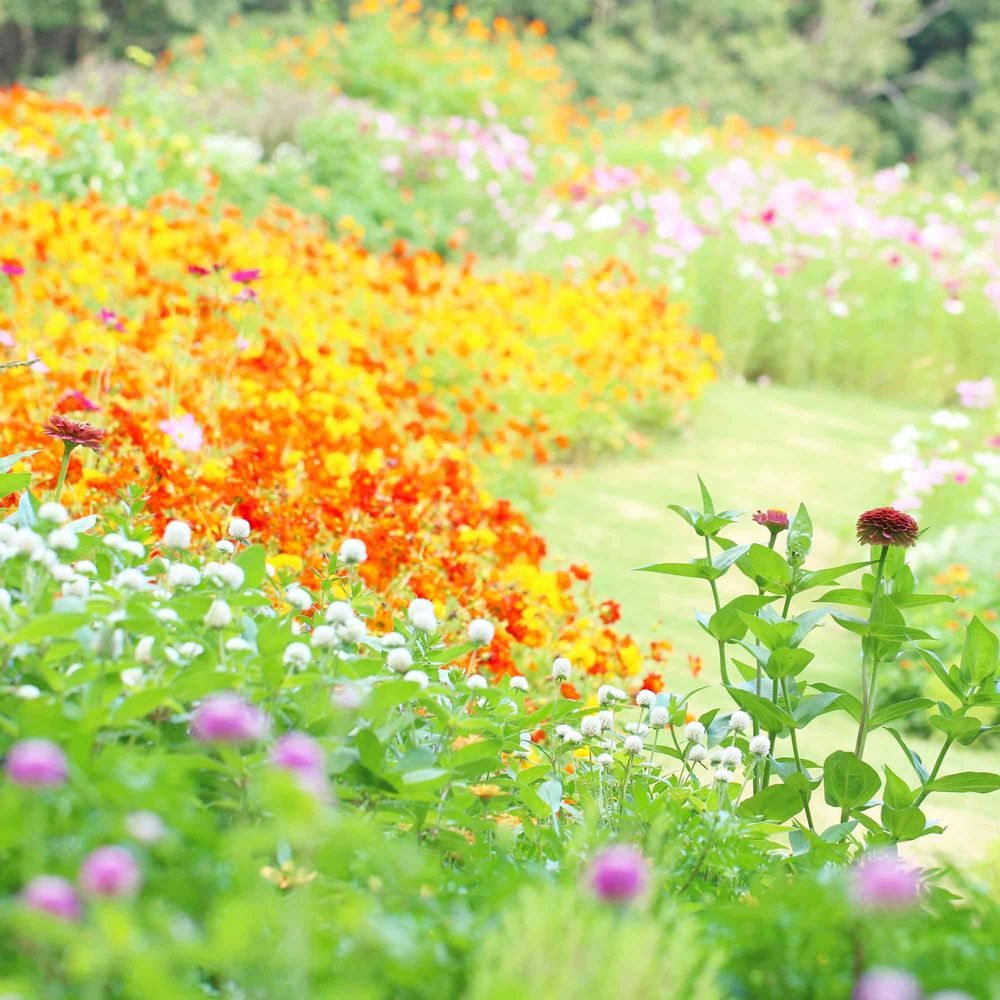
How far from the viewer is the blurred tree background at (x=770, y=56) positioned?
1733cm

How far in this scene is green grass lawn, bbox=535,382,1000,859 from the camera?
11.1 ft

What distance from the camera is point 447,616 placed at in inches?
105

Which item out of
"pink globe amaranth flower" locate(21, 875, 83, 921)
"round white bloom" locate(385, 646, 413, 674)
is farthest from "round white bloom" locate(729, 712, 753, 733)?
"pink globe amaranth flower" locate(21, 875, 83, 921)

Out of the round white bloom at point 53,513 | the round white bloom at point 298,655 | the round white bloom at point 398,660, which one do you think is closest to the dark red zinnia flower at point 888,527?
the round white bloom at point 398,660

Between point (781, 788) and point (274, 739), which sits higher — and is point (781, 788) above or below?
below

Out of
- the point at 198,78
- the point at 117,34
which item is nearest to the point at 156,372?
the point at 198,78

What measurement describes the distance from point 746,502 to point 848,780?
339 centimetres

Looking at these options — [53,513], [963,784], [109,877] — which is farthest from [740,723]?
[109,877]

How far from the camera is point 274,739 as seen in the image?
54.5 inches

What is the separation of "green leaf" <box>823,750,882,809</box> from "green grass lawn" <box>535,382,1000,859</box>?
85 centimetres

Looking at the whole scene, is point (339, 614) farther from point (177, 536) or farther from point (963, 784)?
point (963, 784)

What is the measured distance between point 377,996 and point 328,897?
33 cm

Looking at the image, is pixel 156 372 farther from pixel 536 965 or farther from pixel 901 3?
pixel 901 3

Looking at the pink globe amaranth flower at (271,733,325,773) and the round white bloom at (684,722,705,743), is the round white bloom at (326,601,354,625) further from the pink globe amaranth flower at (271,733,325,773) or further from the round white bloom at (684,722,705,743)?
the round white bloom at (684,722,705,743)
